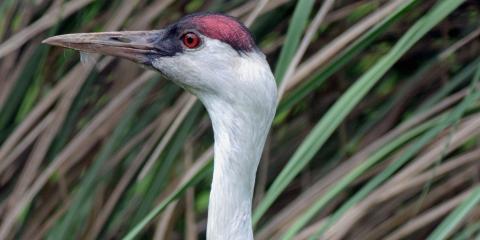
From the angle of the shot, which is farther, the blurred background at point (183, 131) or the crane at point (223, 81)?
the blurred background at point (183, 131)

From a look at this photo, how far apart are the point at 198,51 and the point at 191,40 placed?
0.10 feet

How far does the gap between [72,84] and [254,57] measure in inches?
40.9

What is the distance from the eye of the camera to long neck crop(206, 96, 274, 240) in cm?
219

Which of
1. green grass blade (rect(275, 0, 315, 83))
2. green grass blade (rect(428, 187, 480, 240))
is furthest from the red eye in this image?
green grass blade (rect(428, 187, 480, 240))

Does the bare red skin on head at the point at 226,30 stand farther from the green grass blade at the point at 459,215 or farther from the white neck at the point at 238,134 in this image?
the green grass blade at the point at 459,215

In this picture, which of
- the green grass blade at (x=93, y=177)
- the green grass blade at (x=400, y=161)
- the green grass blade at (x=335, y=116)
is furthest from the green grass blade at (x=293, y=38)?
the green grass blade at (x=93, y=177)

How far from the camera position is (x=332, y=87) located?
3.39 meters

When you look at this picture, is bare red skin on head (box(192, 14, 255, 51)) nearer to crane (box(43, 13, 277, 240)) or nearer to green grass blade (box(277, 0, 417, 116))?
crane (box(43, 13, 277, 240))

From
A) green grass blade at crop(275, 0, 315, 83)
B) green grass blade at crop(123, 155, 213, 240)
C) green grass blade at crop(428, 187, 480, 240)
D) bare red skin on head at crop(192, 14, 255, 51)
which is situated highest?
bare red skin on head at crop(192, 14, 255, 51)

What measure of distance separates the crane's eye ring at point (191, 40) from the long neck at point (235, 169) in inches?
6.5

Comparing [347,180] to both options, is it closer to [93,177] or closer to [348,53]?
[348,53]

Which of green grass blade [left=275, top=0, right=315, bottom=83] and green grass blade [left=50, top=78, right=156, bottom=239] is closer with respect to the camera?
green grass blade [left=275, top=0, right=315, bottom=83]

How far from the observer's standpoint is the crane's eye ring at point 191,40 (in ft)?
7.63

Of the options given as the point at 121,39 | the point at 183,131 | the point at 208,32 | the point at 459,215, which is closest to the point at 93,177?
the point at 183,131
